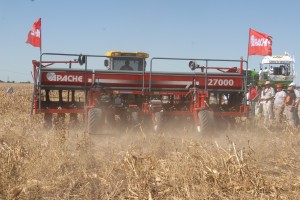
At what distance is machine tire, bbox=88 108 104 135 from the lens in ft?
31.6

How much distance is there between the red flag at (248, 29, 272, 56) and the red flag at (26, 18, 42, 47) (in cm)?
717

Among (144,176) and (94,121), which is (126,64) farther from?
(144,176)

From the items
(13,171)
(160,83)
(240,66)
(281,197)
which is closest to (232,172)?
(281,197)

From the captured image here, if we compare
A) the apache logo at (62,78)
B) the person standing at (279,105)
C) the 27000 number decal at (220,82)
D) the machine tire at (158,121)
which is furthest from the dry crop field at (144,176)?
the person standing at (279,105)

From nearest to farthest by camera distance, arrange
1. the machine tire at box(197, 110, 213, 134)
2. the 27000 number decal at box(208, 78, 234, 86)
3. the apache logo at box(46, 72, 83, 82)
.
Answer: the machine tire at box(197, 110, 213, 134) < the apache logo at box(46, 72, 83, 82) < the 27000 number decal at box(208, 78, 234, 86)

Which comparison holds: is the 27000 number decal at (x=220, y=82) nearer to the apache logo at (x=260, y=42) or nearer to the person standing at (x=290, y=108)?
the person standing at (x=290, y=108)

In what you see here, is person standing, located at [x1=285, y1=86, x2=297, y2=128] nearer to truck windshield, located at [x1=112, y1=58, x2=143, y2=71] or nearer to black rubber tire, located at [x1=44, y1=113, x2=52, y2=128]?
truck windshield, located at [x1=112, y1=58, x2=143, y2=71]

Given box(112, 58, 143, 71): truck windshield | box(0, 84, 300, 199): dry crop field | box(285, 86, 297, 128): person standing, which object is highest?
box(112, 58, 143, 71): truck windshield

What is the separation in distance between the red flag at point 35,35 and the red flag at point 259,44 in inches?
282

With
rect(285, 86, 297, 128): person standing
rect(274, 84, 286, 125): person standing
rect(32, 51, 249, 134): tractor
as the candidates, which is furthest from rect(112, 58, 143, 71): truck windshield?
rect(285, 86, 297, 128): person standing

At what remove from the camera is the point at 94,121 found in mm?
9641

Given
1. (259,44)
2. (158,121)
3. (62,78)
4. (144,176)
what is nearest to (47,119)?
(62,78)

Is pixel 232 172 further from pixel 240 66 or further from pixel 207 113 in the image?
pixel 240 66

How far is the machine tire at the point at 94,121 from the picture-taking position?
9617mm
